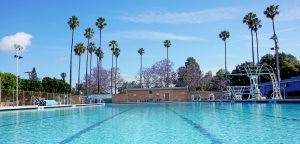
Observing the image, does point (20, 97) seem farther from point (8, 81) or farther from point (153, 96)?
point (153, 96)

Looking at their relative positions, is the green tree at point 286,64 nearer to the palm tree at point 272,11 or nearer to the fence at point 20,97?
the palm tree at point 272,11

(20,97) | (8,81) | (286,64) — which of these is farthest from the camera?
(286,64)

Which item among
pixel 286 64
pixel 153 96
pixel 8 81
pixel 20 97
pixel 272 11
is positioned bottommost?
pixel 153 96

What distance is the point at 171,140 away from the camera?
23.6 feet

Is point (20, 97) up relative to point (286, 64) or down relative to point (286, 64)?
down

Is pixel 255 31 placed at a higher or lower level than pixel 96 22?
lower

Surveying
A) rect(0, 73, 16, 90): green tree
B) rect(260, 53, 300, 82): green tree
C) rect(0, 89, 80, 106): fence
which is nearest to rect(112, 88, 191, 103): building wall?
rect(260, 53, 300, 82): green tree

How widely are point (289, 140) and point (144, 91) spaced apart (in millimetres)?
48956

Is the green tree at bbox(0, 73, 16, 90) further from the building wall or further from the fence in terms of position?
the building wall

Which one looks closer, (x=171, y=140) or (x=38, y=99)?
(x=171, y=140)

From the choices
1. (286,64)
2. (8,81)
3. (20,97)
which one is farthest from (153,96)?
(20,97)

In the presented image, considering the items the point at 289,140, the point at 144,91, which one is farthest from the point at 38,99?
the point at 289,140

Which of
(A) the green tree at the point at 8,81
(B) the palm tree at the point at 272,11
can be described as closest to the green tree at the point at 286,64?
(B) the palm tree at the point at 272,11

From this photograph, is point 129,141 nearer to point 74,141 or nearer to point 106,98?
point 74,141
